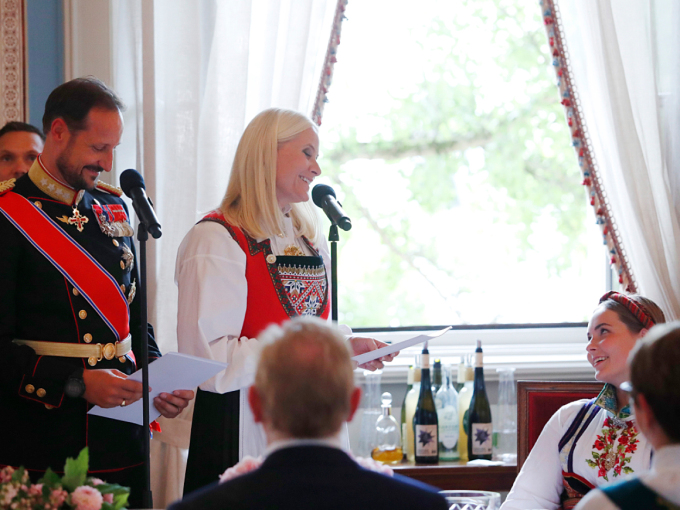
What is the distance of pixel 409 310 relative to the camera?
2949 mm

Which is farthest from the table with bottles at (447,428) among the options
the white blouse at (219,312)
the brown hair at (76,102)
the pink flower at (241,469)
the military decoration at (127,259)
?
the pink flower at (241,469)

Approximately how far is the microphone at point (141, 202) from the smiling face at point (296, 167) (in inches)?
16.6

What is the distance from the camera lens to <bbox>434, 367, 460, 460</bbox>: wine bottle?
2420mm

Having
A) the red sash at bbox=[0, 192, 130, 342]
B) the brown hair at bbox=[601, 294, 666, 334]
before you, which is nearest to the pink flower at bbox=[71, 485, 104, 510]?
the red sash at bbox=[0, 192, 130, 342]

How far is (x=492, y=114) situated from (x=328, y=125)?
648mm

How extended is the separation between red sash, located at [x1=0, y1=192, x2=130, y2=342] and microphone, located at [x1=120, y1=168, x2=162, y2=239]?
26 centimetres

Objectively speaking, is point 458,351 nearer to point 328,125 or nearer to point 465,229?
point 465,229

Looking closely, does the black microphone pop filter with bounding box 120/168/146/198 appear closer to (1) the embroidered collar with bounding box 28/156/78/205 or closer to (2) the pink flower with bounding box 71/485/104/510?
(1) the embroidered collar with bounding box 28/156/78/205

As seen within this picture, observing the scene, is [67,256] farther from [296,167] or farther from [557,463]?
[557,463]

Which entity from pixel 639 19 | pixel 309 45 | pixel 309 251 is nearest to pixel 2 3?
pixel 309 45

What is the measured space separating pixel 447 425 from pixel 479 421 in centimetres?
11

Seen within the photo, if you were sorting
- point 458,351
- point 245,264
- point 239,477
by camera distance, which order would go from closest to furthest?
point 239,477, point 245,264, point 458,351

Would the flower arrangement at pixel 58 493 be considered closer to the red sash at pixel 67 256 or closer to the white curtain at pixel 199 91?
the red sash at pixel 67 256

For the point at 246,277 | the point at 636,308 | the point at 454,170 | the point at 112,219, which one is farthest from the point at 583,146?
the point at 112,219
